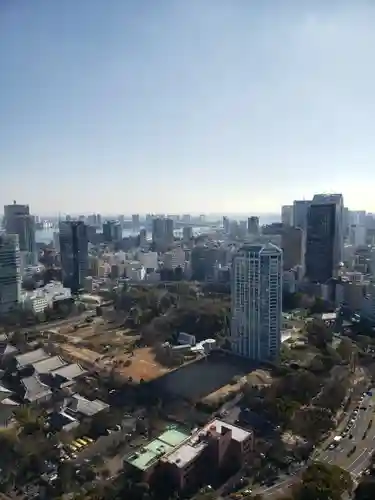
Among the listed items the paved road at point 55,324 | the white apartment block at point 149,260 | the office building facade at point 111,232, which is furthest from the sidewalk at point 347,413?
Result: the office building facade at point 111,232

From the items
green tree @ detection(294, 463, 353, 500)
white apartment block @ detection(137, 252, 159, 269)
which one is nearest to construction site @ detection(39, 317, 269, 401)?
green tree @ detection(294, 463, 353, 500)

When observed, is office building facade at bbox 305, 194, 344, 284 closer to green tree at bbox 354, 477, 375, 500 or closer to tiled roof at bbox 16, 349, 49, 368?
tiled roof at bbox 16, 349, 49, 368

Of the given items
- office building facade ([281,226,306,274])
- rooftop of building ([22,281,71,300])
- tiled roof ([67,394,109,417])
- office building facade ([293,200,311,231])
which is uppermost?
office building facade ([293,200,311,231])

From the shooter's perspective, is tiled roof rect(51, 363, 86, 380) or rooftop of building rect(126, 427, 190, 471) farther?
tiled roof rect(51, 363, 86, 380)

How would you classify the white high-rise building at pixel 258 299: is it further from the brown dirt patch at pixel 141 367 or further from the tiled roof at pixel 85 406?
the tiled roof at pixel 85 406

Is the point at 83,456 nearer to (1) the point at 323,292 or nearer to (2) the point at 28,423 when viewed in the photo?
(2) the point at 28,423

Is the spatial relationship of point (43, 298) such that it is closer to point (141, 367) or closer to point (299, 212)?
point (141, 367)

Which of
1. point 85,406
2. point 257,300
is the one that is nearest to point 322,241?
point 257,300
